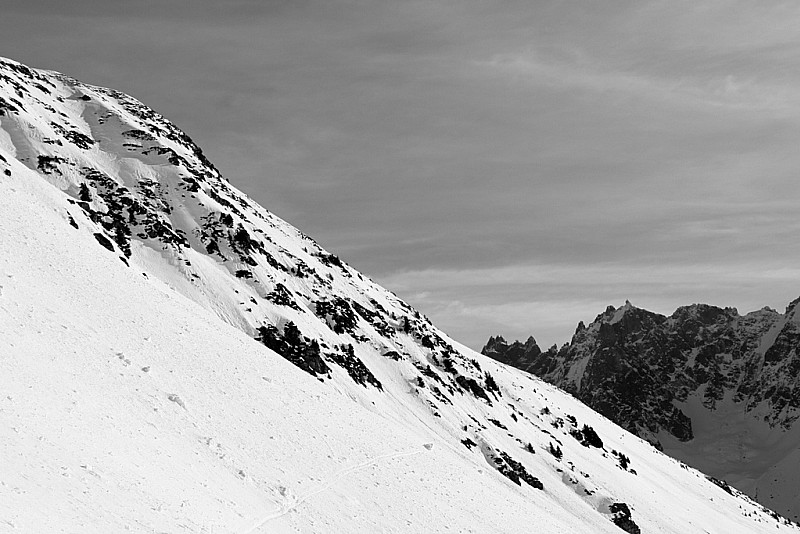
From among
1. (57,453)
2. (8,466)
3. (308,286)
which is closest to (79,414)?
(57,453)

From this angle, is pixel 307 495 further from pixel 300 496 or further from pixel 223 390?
pixel 223 390

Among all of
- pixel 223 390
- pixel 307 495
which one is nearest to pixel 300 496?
pixel 307 495

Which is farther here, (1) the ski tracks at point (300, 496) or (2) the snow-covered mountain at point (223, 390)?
(1) the ski tracks at point (300, 496)

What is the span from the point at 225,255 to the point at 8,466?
2267 inches

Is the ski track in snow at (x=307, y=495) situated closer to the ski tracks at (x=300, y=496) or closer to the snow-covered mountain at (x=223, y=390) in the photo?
the ski tracks at (x=300, y=496)

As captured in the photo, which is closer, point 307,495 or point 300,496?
point 300,496

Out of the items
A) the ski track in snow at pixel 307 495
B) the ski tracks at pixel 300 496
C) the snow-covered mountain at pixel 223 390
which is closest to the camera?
the snow-covered mountain at pixel 223 390

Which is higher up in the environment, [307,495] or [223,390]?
[223,390]

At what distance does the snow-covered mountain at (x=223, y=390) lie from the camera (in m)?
21.6

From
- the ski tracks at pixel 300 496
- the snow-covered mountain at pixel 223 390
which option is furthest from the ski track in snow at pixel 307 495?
the snow-covered mountain at pixel 223 390

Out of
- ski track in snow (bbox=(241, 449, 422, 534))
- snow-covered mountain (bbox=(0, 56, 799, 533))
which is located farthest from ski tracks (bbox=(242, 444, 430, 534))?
snow-covered mountain (bbox=(0, 56, 799, 533))

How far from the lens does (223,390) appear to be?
32.8 meters

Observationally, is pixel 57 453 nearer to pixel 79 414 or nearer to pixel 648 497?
pixel 79 414

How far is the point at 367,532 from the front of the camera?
26750 millimetres
